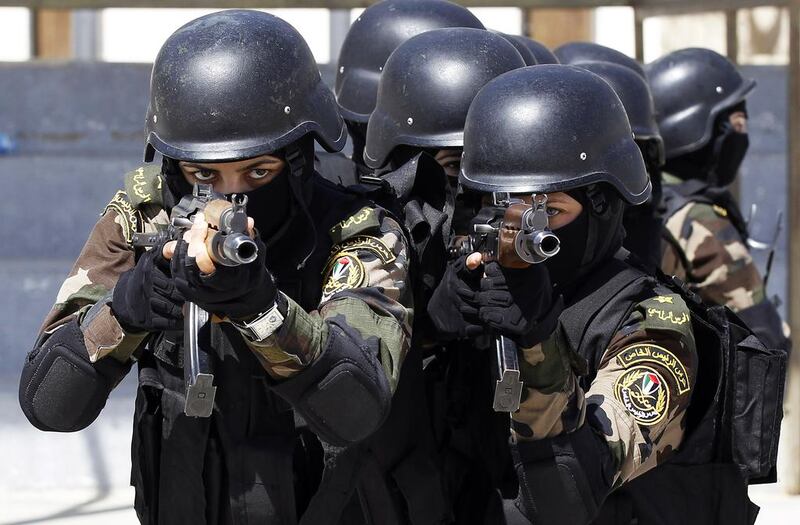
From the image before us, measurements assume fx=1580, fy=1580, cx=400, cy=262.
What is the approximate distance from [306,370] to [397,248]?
0.42 meters

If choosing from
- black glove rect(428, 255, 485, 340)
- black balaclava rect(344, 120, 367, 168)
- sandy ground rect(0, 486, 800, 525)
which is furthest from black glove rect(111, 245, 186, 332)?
sandy ground rect(0, 486, 800, 525)

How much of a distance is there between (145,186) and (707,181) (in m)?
3.04

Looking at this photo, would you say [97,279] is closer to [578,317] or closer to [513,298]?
[513,298]

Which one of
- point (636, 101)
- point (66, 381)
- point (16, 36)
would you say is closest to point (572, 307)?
point (66, 381)

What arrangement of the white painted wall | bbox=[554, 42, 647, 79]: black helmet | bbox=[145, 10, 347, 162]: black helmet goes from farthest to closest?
the white painted wall → bbox=[554, 42, 647, 79]: black helmet → bbox=[145, 10, 347, 162]: black helmet

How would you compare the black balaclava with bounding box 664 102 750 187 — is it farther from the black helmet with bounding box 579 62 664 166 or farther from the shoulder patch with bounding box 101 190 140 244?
the shoulder patch with bounding box 101 190 140 244

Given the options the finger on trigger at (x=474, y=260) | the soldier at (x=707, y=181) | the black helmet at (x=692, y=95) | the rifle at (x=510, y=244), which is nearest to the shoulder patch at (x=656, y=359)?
the rifle at (x=510, y=244)

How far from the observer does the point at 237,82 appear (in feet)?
9.65

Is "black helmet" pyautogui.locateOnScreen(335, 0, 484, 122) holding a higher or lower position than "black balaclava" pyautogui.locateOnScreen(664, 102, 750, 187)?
higher

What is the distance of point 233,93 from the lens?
9.64 feet

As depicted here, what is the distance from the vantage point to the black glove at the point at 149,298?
2.63m

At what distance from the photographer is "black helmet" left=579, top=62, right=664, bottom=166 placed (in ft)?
14.5

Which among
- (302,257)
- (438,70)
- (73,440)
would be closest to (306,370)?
(302,257)

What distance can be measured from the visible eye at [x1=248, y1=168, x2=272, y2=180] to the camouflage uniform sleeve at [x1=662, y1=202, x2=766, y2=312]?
2.45 metres
